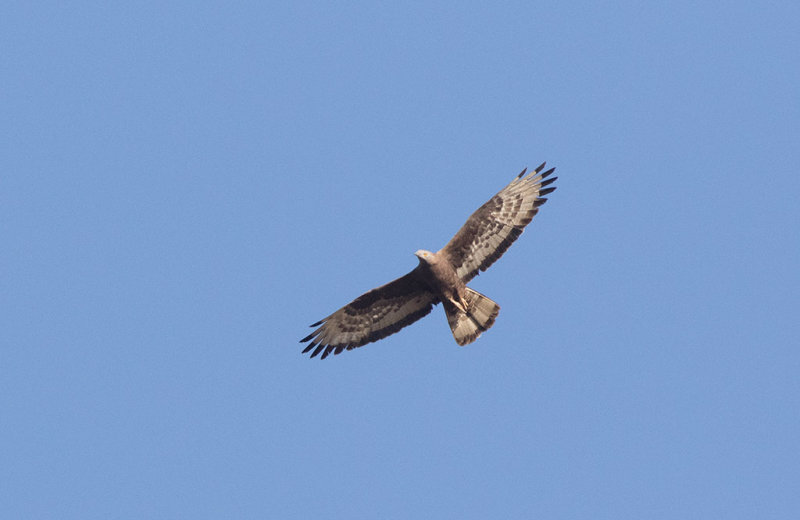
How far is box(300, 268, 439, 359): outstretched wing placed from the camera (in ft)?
54.5

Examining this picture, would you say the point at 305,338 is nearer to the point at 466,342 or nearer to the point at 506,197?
the point at 466,342

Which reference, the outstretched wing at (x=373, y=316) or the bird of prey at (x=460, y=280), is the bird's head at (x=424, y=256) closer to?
the bird of prey at (x=460, y=280)

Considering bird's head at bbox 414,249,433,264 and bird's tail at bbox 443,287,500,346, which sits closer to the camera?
bird's head at bbox 414,249,433,264

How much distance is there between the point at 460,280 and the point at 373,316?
168 cm

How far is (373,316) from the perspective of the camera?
1692 cm

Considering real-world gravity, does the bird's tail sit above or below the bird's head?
below

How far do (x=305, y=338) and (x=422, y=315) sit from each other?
2032mm

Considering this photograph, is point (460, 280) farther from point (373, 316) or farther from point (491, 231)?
point (373, 316)

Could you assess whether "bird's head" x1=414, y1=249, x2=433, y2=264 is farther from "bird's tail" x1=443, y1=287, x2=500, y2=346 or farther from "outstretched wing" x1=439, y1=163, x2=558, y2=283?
"bird's tail" x1=443, y1=287, x2=500, y2=346

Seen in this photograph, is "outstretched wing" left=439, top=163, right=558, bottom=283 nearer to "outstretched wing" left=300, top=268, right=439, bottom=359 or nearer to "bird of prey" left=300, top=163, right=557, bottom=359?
"bird of prey" left=300, top=163, right=557, bottom=359

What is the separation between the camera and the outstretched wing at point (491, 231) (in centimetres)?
1614

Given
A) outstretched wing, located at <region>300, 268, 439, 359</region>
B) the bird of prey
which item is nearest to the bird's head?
the bird of prey

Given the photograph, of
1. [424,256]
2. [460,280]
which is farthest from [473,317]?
[424,256]

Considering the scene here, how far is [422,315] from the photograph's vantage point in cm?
1686
